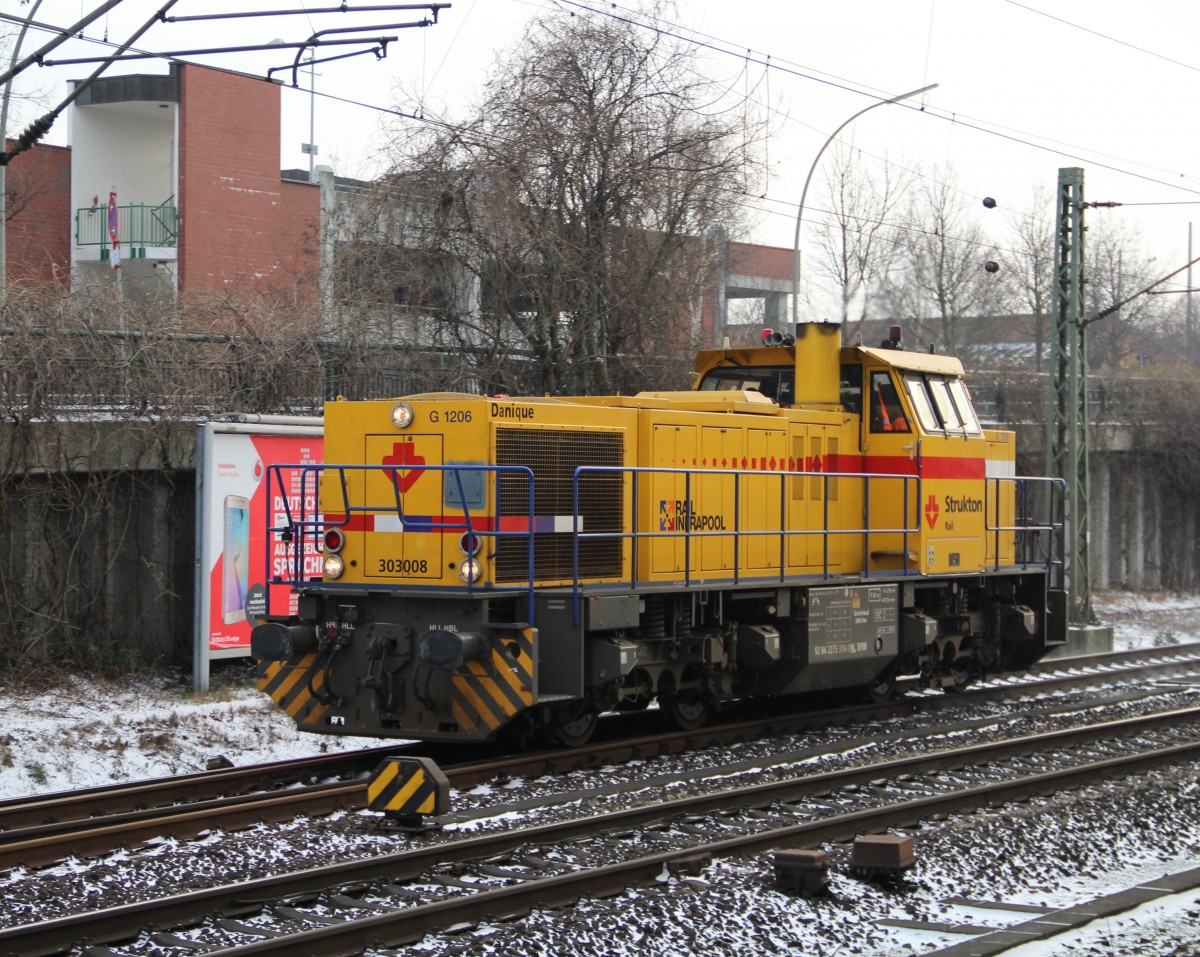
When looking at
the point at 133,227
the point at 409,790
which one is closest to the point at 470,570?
the point at 409,790

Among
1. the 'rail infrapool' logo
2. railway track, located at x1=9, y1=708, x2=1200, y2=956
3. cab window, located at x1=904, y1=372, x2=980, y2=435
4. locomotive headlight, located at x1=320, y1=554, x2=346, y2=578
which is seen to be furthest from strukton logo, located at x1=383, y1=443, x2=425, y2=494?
cab window, located at x1=904, y1=372, x2=980, y2=435

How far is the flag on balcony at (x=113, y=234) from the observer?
1220 inches

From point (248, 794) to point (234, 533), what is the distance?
4.46m

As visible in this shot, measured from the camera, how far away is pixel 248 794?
966 cm

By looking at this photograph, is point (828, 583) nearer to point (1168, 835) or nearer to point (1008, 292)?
point (1168, 835)

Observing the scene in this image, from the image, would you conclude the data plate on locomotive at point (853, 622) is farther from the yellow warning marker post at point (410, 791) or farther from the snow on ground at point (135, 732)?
the yellow warning marker post at point (410, 791)

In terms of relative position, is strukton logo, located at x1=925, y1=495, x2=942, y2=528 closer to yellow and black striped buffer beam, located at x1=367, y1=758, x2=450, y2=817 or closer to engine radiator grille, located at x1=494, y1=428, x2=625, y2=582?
Answer: engine radiator grille, located at x1=494, y1=428, x2=625, y2=582

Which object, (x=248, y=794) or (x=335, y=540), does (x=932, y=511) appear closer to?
(x=335, y=540)

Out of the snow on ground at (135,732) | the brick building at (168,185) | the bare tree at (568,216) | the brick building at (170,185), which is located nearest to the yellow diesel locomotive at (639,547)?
the snow on ground at (135,732)

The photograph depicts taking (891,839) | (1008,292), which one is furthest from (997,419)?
(891,839)

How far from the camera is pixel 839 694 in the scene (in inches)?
599

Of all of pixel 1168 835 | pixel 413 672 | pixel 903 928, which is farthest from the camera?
pixel 413 672

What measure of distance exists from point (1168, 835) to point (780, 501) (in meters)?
4.71

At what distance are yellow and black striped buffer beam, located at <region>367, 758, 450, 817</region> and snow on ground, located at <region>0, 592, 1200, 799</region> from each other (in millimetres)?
3049
